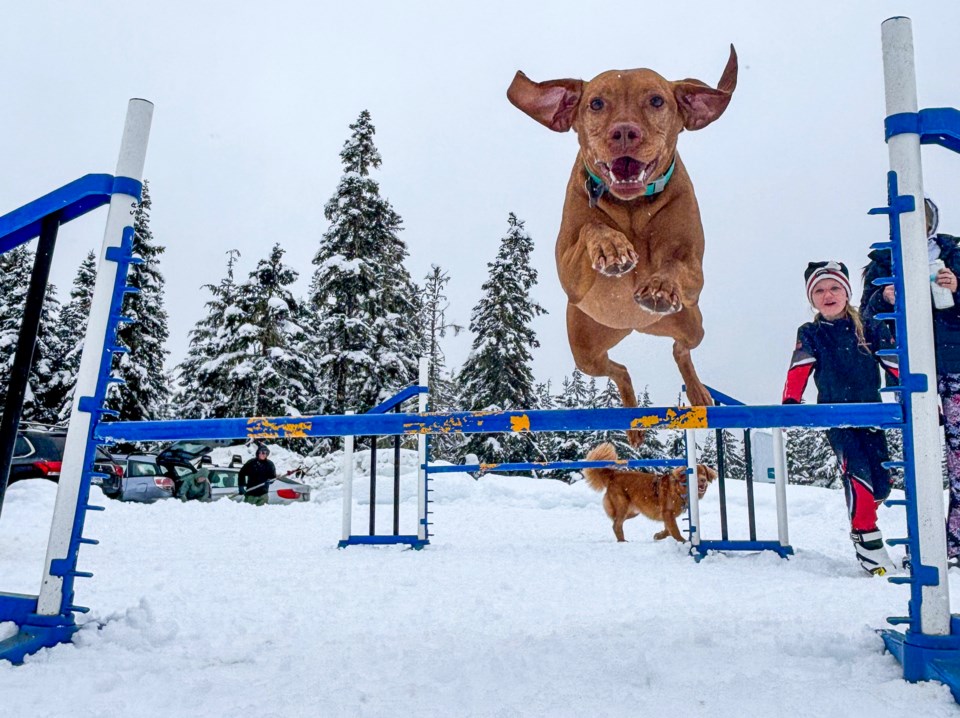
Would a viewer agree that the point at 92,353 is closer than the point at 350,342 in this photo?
Answer: Yes

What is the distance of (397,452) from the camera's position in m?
6.65

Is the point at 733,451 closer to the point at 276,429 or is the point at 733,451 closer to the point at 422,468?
the point at 422,468

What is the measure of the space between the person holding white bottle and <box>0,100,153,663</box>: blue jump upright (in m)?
3.60

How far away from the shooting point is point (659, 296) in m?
2.25

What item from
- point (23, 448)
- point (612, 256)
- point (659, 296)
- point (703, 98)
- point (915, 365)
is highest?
point (703, 98)

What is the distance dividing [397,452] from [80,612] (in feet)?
13.4

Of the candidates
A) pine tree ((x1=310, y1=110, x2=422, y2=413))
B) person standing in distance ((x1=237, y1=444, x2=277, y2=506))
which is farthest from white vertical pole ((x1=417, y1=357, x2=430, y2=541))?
person standing in distance ((x1=237, y1=444, x2=277, y2=506))

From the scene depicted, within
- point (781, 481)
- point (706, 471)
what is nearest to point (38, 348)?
point (706, 471)

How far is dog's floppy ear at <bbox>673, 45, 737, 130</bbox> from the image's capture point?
2.24 m

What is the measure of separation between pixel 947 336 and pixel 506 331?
260 cm

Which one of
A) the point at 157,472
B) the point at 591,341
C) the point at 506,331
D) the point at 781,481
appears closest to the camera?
the point at 591,341

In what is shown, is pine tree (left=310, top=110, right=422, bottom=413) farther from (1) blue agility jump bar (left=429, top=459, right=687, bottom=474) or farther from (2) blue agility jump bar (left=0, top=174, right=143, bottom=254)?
(2) blue agility jump bar (left=0, top=174, right=143, bottom=254)

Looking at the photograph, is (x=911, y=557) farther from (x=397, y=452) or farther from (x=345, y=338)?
(x=345, y=338)

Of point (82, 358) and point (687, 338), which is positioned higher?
point (687, 338)
